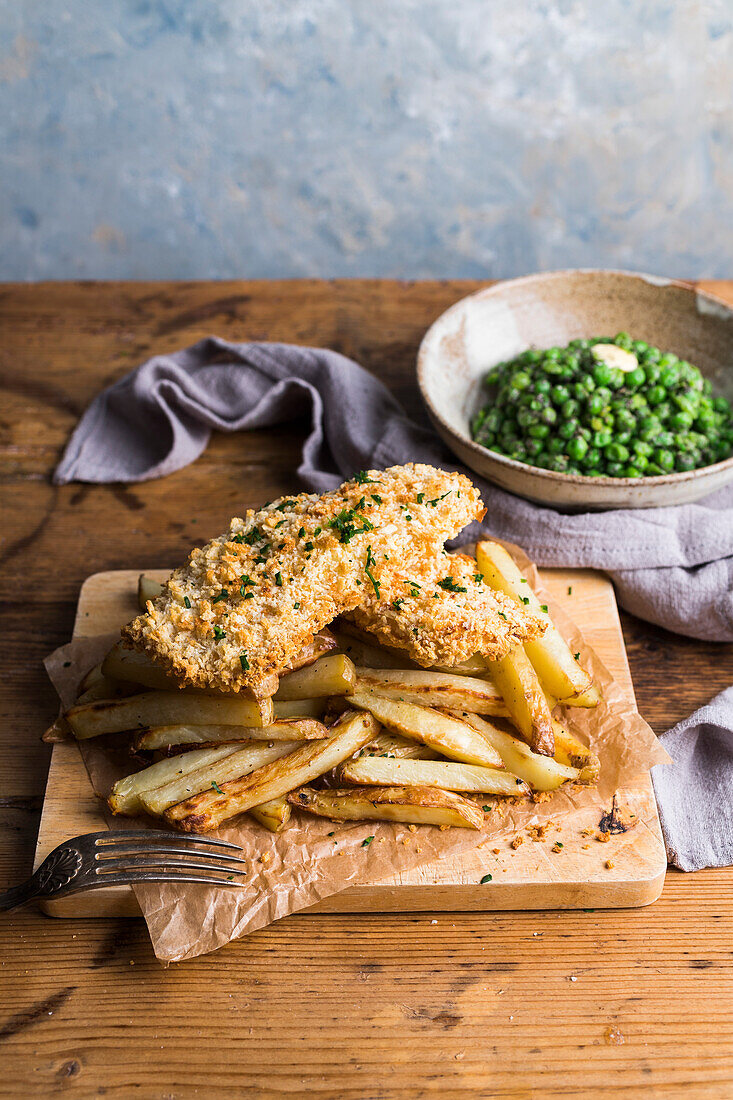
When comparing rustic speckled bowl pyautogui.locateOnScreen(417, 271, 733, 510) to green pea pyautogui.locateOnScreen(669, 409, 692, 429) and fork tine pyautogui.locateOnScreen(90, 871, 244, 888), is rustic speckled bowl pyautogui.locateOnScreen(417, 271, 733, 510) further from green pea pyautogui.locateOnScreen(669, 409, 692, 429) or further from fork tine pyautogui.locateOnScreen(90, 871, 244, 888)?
fork tine pyautogui.locateOnScreen(90, 871, 244, 888)

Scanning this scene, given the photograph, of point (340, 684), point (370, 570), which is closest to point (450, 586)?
point (370, 570)

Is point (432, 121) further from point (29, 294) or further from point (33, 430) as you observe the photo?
point (33, 430)

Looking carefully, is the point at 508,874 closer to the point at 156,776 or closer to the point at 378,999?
the point at 378,999

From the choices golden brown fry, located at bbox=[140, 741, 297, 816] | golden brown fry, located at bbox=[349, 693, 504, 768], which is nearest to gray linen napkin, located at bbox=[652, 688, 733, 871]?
golden brown fry, located at bbox=[349, 693, 504, 768]

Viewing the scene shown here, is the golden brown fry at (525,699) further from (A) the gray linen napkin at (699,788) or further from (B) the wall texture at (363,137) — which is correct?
(B) the wall texture at (363,137)

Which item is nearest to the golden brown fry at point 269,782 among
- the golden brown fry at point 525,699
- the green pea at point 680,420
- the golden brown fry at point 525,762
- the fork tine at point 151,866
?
the fork tine at point 151,866

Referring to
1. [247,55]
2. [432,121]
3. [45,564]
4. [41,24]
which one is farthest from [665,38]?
[45,564]

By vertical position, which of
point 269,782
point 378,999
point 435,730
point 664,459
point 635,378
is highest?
point 635,378
